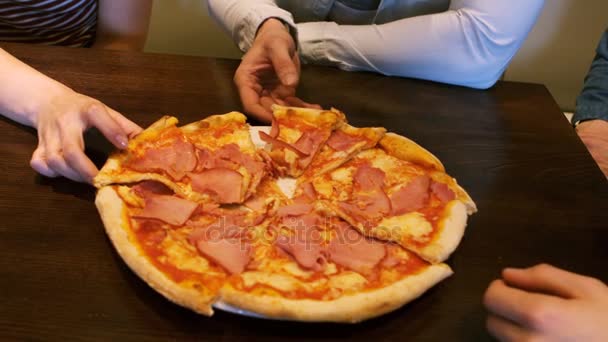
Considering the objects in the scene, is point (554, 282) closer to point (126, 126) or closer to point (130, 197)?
point (130, 197)

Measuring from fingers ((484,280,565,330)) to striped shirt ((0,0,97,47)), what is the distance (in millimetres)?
1359

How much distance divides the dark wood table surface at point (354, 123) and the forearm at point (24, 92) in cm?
4

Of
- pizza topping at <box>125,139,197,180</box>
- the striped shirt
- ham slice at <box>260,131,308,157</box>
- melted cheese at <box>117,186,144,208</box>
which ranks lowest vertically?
the striped shirt

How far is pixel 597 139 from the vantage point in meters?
1.47

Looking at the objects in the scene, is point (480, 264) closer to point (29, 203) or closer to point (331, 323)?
point (331, 323)

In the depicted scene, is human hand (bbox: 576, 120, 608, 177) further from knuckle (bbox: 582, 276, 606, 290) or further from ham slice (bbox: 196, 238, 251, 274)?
ham slice (bbox: 196, 238, 251, 274)

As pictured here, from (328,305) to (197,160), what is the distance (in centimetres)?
46

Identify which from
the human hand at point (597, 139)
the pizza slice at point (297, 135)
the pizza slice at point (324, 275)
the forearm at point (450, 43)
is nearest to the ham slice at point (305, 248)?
the pizza slice at point (324, 275)

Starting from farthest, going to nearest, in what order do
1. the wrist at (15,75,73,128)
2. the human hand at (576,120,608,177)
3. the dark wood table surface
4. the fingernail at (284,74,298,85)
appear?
the human hand at (576,120,608,177) → the fingernail at (284,74,298,85) → the wrist at (15,75,73,128) → the dark wood table surface

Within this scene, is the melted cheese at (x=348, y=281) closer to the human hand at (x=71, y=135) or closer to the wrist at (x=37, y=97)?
the human hand at (x=71, y=135)

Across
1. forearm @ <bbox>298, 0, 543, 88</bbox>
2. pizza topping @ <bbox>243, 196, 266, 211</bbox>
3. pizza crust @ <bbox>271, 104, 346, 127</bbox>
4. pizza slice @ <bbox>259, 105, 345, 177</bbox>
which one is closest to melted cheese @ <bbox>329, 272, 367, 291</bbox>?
pizza topping @ <bbox>243, 196, 266, 211</bbox>

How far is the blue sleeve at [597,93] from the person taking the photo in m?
1.56

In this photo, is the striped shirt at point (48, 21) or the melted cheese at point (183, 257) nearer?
the melted cheese at point (183, 257)

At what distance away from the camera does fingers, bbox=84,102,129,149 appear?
1.05m
